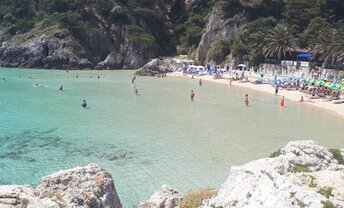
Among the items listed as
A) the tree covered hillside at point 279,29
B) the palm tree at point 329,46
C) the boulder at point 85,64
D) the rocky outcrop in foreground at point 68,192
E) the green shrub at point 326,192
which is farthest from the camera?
the boulder at point 85,64

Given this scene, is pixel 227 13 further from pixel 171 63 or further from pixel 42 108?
pixel 42 108

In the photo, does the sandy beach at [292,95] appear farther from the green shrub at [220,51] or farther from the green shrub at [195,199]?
the green shrub at [195,199]

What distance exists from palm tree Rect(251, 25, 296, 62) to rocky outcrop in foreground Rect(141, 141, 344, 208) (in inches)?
2190

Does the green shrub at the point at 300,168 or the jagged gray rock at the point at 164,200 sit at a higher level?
the green shrub at the point at 300,168

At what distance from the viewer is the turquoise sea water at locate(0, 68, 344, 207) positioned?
18772 mm

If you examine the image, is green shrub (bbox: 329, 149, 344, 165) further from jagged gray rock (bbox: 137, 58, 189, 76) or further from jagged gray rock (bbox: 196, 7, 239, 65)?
jagged gray rock (bbox: 196, 7, 239, 65)

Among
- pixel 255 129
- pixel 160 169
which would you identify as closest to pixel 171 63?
pixel 255 129

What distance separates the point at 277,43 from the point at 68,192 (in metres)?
60.6

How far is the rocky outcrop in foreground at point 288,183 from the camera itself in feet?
24.3

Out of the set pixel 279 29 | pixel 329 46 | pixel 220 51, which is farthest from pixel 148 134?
pixel 220 51

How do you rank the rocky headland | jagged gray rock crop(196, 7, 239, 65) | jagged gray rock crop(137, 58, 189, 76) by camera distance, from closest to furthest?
1. the rocky headland
2. jagged gray rock crop(137, 58, 189, 76)
3. jagged gray rock crop(196, 7, 239, 65)

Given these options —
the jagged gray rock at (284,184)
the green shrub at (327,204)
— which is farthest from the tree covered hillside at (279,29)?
the green shrub at (327,204)

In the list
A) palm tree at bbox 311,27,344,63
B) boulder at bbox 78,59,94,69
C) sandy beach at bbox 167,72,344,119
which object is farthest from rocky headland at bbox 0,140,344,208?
boulder at bbox 78,59,94,69

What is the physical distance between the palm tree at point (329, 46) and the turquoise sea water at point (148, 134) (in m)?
14.9
